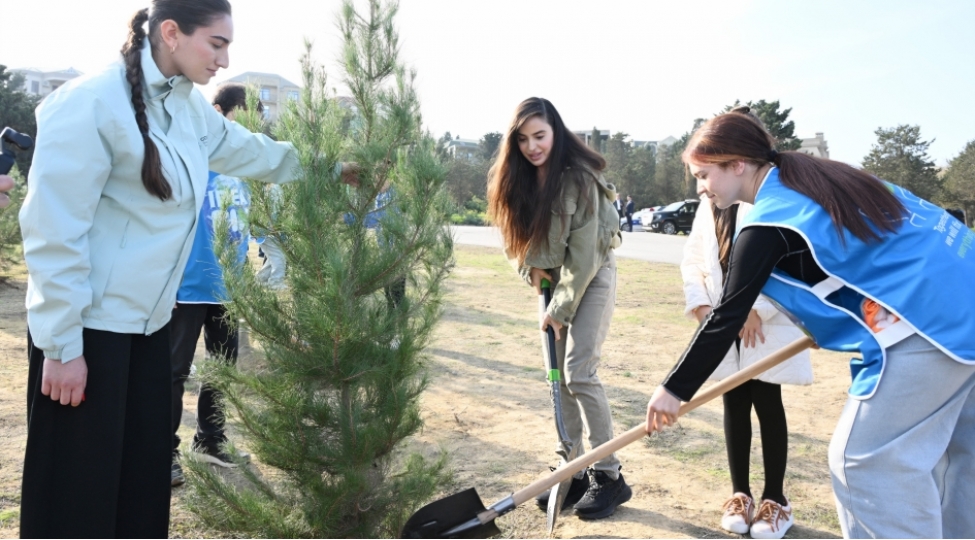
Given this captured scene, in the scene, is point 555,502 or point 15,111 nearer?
point 555,502

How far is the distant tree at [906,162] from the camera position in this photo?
114 feet

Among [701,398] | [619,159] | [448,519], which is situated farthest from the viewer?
[619,159]

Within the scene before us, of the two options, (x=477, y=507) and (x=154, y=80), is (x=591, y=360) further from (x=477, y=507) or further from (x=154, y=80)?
(x=154, y=80)

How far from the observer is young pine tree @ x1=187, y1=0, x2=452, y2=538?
275 centimetres

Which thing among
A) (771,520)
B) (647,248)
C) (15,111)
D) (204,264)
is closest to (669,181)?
(647,248)

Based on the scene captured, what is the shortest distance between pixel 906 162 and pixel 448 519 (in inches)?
1537

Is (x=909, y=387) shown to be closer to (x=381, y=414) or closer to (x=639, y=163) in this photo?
(x=381, y=414)

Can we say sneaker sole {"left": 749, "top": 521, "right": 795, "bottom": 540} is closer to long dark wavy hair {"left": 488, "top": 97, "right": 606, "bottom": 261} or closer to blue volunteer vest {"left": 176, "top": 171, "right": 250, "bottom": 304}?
long dark wavy hair {"left": 488, "top": 97, "right": 606, "bottom": 261}

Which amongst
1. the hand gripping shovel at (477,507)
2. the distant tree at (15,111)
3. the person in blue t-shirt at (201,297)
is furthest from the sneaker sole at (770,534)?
the distant tree at (15,111)

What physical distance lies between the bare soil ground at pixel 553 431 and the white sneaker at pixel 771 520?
8 cm

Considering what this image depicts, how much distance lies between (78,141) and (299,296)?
95 cm

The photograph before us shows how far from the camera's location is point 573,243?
3627mm

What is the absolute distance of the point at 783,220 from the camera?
218 centimetres

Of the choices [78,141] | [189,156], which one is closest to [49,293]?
[78,141]
